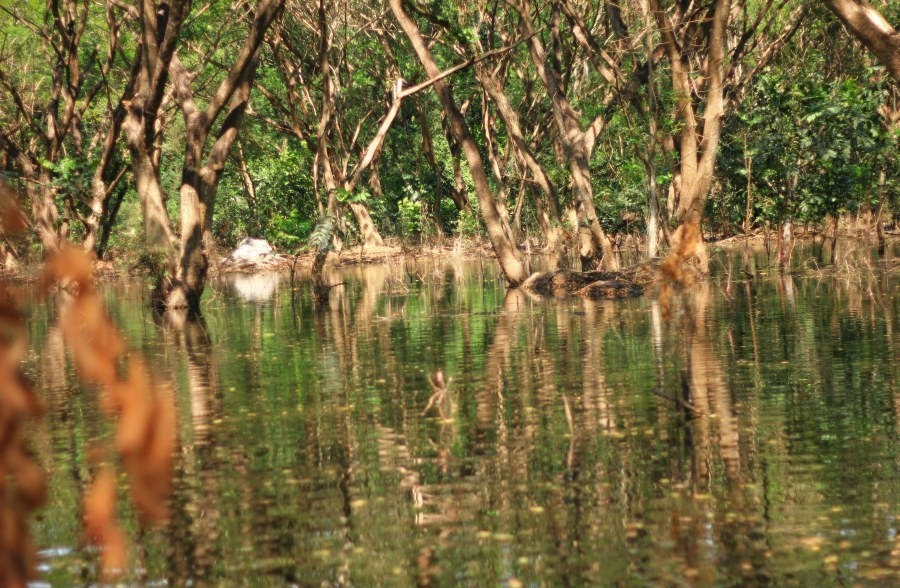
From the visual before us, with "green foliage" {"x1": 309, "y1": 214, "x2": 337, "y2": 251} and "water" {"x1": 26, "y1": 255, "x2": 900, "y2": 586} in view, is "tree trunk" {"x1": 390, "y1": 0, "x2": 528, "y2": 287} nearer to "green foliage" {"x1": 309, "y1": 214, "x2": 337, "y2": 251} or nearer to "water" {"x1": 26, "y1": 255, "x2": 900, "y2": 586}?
"green foliage" {"x1": 309, "y1": 214, "x2": 337, "y2": 251}

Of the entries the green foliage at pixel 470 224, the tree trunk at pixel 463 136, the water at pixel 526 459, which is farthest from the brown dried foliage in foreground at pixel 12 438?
the green foliage at pixel 470 224

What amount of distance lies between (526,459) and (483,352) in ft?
22.6

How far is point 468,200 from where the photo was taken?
5000 centimetres

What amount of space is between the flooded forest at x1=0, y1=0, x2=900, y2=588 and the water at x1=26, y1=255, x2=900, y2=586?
37mm

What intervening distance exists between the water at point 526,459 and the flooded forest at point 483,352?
4 cm

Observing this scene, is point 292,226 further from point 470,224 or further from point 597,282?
point 470,224

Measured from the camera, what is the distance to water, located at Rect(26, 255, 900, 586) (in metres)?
5.93

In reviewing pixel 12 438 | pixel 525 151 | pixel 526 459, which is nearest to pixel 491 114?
pixel 525 151

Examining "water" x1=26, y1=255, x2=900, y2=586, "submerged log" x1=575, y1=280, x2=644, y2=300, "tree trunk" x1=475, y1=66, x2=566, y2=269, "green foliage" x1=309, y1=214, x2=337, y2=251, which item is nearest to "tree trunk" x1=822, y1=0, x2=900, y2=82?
"water" x1=26, y1=255, x2=900, y2=586

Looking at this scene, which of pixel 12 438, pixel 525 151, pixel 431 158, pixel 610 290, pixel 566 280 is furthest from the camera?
pixel 431 158

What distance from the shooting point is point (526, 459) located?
8336 millimetres

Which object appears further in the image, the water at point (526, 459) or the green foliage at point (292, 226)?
the green foliage at point (292, 226)

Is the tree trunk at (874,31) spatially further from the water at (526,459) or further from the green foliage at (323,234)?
the green foliage at (323,234)

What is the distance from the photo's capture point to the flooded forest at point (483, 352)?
5.86 metres
